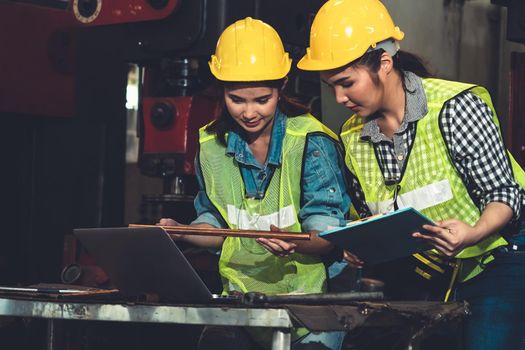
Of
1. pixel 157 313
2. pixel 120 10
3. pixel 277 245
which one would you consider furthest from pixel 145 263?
pixel 120 10

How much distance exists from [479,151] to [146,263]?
768 millimetres

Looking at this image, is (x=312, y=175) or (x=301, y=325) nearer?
(x=301, y=325)

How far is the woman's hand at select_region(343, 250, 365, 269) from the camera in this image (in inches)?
97.2

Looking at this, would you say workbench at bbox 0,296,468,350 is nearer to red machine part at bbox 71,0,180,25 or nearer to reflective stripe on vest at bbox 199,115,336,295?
reflective stripe on vest at bbox 199,115,336,295

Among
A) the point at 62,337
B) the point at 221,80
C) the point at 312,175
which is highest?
the point at 221,80

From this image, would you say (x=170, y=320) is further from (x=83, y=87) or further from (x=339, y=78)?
(x=83, y=87)

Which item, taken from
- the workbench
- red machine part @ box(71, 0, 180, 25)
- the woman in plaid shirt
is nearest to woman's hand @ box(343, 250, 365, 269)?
the woman in plaid shirt

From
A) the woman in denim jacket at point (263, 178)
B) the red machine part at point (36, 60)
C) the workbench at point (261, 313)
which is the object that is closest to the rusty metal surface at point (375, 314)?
the workbench at point (261, 313)

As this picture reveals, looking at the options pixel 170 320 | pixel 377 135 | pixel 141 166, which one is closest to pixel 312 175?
pixel 377 135

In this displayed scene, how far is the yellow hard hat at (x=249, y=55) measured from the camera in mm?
2654

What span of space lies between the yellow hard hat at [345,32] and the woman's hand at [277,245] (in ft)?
1.40

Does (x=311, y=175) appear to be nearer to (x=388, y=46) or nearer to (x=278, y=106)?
(x=278, y=106)

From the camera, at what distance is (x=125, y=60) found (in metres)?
3.53

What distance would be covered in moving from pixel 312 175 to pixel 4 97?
1.82 meters
